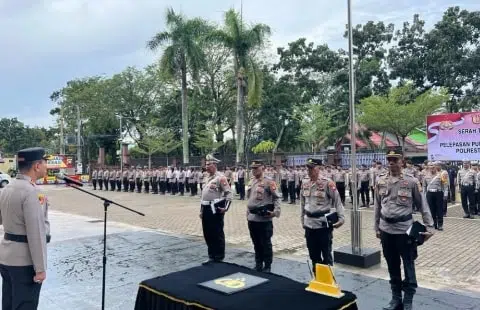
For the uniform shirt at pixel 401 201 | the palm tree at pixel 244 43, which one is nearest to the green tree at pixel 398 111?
the palm tree at pixel 244 43

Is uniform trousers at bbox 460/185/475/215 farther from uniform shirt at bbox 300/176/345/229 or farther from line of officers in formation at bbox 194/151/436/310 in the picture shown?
uniform shirt at bbox 300/176/345/229

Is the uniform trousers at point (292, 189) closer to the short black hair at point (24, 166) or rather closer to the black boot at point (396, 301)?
the black boot at point (396, 301)

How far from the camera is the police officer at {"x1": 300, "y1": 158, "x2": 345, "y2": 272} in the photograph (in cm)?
575

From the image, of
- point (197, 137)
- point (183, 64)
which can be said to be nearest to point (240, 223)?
point (183, 64)

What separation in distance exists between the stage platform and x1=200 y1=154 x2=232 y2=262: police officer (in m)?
3.51

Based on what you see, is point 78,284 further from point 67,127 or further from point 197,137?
point 67,127

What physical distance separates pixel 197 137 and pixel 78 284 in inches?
1303

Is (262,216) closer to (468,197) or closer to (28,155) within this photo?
(28,155)

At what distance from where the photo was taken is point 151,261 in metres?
7.80

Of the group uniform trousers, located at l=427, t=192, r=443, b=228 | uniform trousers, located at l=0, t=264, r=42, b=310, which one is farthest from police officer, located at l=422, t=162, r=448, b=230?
uniform trousers, located at l=0, t=264, r=42, b=310

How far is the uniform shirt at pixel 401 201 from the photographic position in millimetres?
4969

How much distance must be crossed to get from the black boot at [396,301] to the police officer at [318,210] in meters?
0.97

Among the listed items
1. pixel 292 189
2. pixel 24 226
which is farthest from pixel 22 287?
pixel 292 189

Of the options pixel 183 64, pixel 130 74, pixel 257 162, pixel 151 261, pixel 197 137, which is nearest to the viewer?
pixel 257 162
